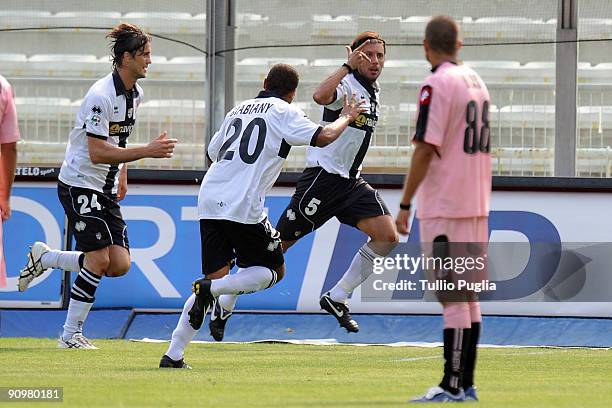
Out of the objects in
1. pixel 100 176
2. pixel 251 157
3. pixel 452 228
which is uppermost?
pixel 251 157

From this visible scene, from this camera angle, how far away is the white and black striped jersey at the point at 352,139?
11.5m

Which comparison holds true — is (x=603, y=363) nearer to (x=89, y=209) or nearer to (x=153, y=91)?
(x=89, y=209)

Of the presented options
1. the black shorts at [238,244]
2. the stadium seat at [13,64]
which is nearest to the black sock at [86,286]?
the black shorts at [238,244]

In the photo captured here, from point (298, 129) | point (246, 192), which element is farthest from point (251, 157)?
point (298, 129)

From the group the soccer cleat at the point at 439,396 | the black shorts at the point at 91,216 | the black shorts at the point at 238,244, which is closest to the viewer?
the soccer cleat at the point at 439,396

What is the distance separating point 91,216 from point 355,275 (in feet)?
7.51

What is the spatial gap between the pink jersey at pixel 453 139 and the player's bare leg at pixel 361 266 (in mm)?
4555

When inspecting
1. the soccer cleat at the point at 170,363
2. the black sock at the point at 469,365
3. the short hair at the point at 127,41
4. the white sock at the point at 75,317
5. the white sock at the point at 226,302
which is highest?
the short hair at the point at 127,41

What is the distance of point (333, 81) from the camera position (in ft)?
35.9

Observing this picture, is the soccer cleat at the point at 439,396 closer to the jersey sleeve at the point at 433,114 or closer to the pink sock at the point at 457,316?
the pink sock at the point at 457,316

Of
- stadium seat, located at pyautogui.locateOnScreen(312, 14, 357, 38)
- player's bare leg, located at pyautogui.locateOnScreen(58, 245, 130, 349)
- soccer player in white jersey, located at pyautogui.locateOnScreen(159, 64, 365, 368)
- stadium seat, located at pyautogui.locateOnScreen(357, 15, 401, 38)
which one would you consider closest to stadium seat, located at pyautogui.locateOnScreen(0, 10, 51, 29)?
stadium seat, located at pyautogui.locateOnScreen(312, 14, 357, 38)

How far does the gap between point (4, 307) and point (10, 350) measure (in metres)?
2.42

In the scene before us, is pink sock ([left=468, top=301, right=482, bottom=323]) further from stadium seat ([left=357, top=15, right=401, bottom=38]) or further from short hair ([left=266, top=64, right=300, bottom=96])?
stadium seat ([left=357, top=15, right=401, bottom=38])

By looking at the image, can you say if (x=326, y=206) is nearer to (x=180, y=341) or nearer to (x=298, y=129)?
(x=298, y=129)
